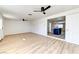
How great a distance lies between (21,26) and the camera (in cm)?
1191

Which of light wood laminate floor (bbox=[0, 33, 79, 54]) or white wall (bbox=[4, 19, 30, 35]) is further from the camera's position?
white wall (bbox=[4, 19, 30, 35])

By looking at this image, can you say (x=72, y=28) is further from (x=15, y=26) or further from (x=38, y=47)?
(x=15, y=26)

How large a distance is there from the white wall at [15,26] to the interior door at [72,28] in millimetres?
6918

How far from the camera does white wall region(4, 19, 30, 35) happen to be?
9574 millimetres

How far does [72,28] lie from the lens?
5.18 meters

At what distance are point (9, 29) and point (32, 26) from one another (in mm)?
3780

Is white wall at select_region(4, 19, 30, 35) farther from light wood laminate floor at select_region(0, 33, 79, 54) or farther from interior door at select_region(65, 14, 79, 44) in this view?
interior door at select_region(65, 14, 79, 44)

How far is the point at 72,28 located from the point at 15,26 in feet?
26.0

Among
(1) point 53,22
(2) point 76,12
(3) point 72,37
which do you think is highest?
(2) point 76,12

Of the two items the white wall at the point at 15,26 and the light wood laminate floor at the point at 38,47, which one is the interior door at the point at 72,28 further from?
the white wall at the point at 15,26

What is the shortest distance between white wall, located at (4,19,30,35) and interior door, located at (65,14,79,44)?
6.92 meters

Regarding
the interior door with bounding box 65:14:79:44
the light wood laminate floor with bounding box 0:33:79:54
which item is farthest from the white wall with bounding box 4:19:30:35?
the interior door with bounding box 65:14:79:44
